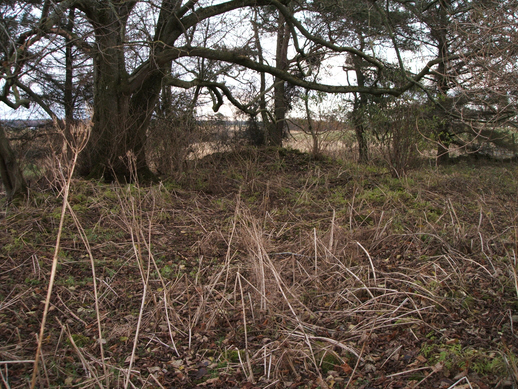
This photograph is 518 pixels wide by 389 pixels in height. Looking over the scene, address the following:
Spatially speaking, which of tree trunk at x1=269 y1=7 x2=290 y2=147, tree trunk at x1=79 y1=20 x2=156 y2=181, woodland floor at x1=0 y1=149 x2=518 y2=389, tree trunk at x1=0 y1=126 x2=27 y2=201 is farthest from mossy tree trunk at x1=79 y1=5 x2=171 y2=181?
tree trunk at x1=269 y1=7 x2=290 y2=147

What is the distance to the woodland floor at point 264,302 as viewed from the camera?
2.67 metres

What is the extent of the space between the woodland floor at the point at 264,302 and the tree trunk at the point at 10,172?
0.80 ft

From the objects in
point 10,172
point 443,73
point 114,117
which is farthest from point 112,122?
point 443,73

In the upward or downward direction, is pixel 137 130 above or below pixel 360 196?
above

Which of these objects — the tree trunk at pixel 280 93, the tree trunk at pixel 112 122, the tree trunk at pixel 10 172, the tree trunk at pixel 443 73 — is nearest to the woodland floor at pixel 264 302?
the tree trunk at pixel 10 172

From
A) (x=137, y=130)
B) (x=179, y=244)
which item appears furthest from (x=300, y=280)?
(x=137, y=130)

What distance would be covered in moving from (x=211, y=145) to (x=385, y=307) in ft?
22.2

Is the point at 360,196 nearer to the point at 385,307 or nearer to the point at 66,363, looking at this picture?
the point at 385,307

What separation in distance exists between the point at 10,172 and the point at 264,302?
437 centimetres

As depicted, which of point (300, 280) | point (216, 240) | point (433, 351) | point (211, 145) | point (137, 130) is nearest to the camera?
point (433, 351)

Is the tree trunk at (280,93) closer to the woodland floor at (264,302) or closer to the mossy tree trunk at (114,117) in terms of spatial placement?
the mossy tree trunk at (114,117)

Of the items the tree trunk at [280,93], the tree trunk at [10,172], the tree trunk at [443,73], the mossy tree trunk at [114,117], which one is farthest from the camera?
the tree trunk at [280,93]

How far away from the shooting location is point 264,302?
3357mm

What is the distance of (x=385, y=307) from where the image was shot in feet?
11.0
